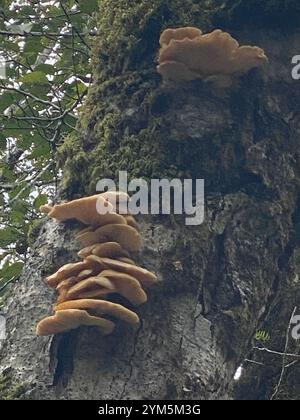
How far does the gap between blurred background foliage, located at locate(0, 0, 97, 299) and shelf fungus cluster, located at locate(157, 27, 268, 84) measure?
112cm

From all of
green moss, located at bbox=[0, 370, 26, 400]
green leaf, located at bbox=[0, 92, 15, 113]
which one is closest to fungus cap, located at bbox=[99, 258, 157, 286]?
green moss, located at bbox=[0, 370, 26, 400]

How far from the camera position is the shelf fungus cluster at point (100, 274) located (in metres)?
2.75

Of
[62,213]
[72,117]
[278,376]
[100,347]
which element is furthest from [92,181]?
[72,117]

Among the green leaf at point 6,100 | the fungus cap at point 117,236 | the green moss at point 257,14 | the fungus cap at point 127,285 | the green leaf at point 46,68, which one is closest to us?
the fungus cap at point 127,285

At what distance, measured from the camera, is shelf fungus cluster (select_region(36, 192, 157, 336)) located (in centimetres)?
275

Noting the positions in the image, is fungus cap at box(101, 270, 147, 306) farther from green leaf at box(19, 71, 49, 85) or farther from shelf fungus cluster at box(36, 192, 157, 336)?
green leaf at box(19, 71, 49, 85)

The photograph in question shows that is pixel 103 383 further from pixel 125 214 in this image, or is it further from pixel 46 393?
pixel 125 214

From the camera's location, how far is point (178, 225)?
3.11 m

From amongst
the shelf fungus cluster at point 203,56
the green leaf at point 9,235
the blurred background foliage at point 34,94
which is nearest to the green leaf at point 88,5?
the blurred background foliage at point 34,94

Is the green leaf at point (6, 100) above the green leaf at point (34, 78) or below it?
below

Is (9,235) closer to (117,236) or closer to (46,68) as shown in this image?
(46,68)

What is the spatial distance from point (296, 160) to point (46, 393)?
4.97 ft

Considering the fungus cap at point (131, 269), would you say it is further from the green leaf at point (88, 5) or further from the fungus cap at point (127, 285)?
the green leaf at point (88, 5)

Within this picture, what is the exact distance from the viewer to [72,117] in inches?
189
